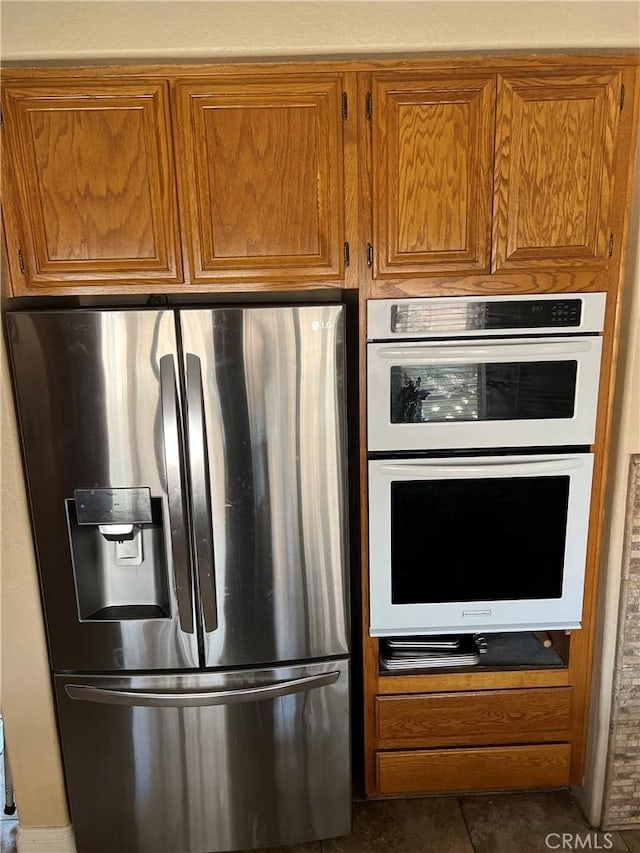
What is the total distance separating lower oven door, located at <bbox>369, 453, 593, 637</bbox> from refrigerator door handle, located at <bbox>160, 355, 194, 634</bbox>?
544mm

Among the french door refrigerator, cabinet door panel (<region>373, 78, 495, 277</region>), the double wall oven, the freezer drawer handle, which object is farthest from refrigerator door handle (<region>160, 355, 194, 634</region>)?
cabinet door panel (<region>373, 78, 495, 277</region>)

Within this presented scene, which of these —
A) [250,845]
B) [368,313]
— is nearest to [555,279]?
[368,313]

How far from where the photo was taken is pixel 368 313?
1837 millimetres

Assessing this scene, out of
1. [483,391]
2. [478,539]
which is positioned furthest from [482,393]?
[478,539]

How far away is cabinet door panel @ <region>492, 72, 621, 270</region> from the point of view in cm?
174

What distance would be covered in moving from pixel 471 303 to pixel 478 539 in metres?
0.70

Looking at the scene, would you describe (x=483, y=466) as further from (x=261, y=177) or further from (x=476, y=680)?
(x=261, y=177)

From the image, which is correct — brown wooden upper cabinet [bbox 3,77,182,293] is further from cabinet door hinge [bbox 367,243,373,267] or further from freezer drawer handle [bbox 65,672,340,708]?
freezer drawer handle [bbox 65,672,340,708]

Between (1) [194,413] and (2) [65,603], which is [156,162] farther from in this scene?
(2) [65,603]

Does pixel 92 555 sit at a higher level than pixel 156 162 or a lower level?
lower

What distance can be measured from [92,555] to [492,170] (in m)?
1.54

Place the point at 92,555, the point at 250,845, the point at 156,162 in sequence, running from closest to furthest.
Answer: the point at 156,162 < the point at 92,555 < the point at 250,845

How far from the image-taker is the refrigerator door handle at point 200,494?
5.76 feet

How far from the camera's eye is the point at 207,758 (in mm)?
1987
